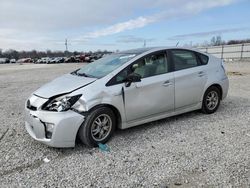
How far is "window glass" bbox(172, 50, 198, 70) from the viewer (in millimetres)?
4916

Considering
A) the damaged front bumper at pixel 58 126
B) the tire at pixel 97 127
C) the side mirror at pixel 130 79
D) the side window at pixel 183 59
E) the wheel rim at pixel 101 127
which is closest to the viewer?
the damaged front bumper at pixel 58 126

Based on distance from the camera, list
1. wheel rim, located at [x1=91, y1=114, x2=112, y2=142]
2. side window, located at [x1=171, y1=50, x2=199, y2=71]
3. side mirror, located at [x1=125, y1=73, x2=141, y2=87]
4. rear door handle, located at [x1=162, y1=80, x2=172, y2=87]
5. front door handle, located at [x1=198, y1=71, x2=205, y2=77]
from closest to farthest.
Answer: wheel rim, located at [x1=91, y1=114, x2=112, y2=142]
side mirror, located at [x1=125, y1=73, x2=141, y2=87]
rear door handle, located at [x1=162, y1=80, x2=172, y2=87]
side window, located at [x1=171, y1=50, x2=199, y2=71]
front door handle, located at [x1=198, y1=71, x2=205, y2=77]

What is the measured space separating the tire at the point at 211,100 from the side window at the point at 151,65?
125cm

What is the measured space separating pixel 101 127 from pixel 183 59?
2224mm

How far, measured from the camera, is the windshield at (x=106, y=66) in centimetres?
433

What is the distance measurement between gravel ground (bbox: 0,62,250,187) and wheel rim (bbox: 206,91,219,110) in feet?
1.75

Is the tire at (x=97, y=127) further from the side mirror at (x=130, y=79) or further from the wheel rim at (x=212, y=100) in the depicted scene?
the wheel rim at (x=212, y=100)

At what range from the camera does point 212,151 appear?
367 cm

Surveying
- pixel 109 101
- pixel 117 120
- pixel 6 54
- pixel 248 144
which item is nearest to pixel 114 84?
pixel 109 101

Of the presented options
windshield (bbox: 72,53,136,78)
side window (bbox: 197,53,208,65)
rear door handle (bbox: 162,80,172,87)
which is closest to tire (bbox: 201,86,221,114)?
side window (bbox: 197,53,208,65)

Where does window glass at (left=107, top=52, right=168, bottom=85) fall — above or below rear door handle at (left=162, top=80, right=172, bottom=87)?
above

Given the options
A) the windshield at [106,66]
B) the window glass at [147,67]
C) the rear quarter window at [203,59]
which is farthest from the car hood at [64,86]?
the rear quarter window at [203,59]

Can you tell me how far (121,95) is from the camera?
404 cm

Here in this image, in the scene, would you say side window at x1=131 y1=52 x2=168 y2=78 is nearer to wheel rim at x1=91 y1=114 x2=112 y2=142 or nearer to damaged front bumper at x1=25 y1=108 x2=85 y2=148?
wheel rim at x1=91 y1=114 x2=112 y2=142
